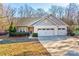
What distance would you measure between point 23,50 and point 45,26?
33 centimetres

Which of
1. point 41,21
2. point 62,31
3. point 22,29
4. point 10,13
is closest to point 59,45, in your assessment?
point 62,31

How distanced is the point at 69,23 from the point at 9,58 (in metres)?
0.71

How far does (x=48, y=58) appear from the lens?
228cm

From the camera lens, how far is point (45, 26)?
2.29 metres

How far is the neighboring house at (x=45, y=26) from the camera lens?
227 centimetres

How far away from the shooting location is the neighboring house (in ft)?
7.45

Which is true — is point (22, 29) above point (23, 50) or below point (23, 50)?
above

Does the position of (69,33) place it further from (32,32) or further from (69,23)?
(32,32)

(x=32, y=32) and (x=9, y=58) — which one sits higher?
(x=32, y=32)

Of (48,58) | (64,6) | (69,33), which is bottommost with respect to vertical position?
(48,58)

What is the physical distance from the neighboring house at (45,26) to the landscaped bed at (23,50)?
0.51ft

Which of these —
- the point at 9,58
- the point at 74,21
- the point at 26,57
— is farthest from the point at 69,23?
the point at 9,58

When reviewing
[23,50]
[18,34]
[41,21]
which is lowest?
[23,50]

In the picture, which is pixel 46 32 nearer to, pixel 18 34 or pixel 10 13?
pixel 18 34
